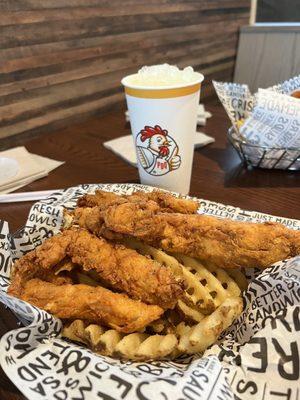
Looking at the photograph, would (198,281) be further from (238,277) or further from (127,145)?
(127,145)

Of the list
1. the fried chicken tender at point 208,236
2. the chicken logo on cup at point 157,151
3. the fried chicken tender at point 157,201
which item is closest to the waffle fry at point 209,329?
the fried chicken tender at point 208,236

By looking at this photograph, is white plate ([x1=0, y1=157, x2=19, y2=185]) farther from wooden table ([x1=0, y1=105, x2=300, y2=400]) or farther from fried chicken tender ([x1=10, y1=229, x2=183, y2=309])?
fried chicken tender ([x1=10, y1=229, x2=183, y2=309])

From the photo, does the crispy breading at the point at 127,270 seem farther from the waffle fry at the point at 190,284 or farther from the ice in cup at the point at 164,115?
the ice in cup at the point at 164,115

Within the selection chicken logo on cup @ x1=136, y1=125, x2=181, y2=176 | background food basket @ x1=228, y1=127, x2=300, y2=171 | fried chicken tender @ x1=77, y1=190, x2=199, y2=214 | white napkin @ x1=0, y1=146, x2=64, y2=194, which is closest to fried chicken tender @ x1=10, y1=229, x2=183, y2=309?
fried chicken tender @ x1=77, y1=190, x2=199, y2=214

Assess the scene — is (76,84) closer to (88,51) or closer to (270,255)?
(88,51)

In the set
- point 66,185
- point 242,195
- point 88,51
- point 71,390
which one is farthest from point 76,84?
point 71,390
